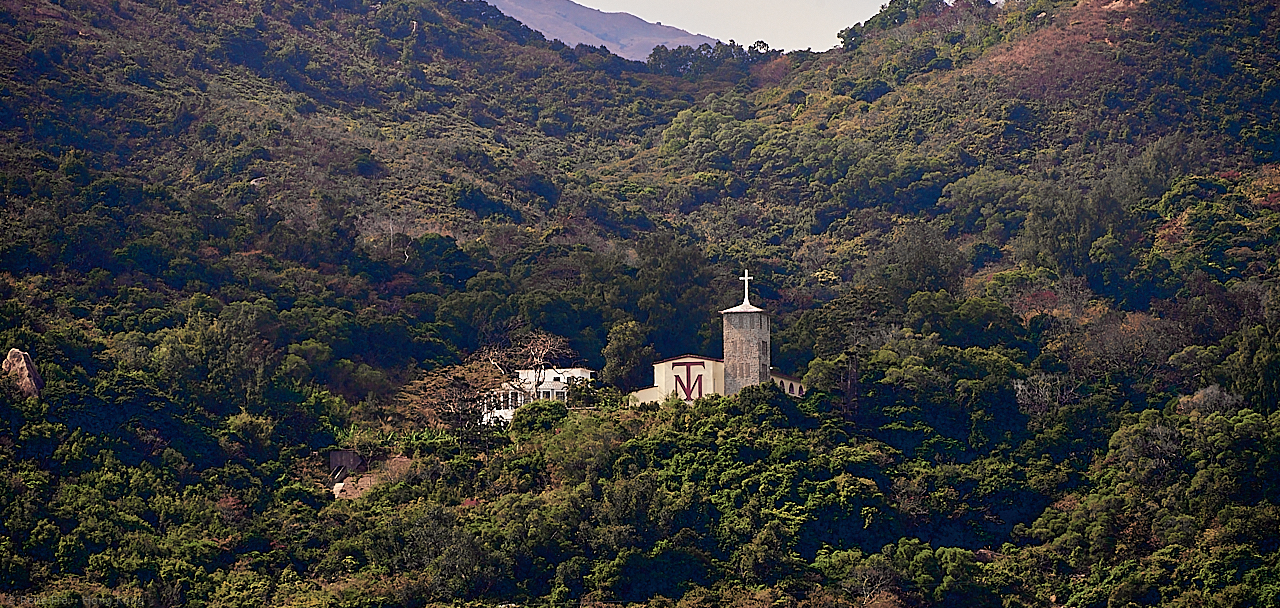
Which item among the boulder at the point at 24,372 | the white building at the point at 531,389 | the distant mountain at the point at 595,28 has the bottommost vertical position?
the white building at the point at 531,389

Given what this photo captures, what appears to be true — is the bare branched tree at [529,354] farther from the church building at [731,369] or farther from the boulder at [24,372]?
the boulder at [24,372]

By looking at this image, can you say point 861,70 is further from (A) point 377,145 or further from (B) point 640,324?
(B) point 640,324

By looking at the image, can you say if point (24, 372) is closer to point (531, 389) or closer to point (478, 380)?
point (478, 380)

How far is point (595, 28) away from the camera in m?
122

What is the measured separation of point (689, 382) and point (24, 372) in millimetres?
15215

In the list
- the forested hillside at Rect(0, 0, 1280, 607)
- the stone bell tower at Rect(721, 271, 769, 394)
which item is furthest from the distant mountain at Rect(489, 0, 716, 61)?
the stone bell tower at Rect(721, 271, 769, 394)

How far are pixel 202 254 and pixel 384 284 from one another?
514 cm

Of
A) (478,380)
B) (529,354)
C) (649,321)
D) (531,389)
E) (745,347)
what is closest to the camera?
(745,347)

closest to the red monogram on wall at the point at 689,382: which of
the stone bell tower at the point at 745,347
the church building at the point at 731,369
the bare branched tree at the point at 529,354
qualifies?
the church building at the point at 731,369

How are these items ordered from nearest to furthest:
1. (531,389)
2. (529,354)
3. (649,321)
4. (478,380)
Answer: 1. (531,389)
2. (478,380)
3. (529,354)
4. (649,321)

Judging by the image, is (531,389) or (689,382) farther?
(531,389)

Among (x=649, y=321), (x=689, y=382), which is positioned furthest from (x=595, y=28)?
(x=689, y=382)

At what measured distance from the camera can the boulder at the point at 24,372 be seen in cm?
4322

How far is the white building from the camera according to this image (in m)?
49.2
